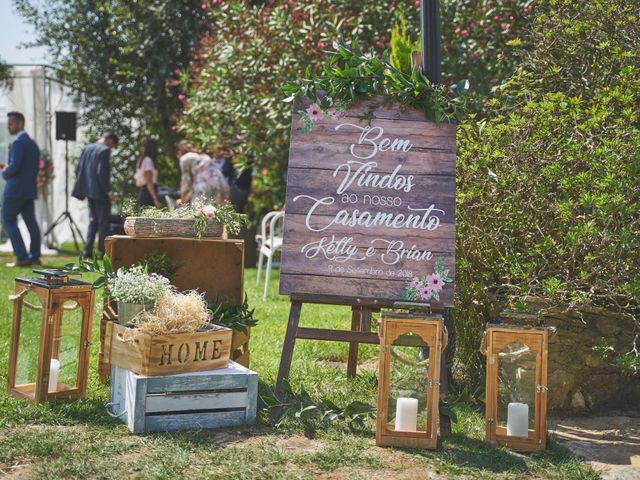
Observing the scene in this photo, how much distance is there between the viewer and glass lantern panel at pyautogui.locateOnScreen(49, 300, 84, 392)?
145 inches

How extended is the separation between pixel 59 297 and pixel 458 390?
6.57 ft

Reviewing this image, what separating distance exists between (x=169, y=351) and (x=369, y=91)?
1453mm

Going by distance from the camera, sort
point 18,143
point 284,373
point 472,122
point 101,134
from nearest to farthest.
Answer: point 284,373
point 472,122
point 18,143
point 101,134

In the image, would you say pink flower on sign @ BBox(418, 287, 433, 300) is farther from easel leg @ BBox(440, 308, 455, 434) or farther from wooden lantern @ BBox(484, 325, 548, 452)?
wooden lantern @ BBox(484, 325, 548, 452)

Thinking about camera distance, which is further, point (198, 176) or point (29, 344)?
point (198, 176)

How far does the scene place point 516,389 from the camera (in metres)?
3.35

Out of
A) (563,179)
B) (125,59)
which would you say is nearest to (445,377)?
(563,179)

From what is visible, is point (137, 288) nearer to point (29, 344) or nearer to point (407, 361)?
point (29, 344)

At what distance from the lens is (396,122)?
3746mm

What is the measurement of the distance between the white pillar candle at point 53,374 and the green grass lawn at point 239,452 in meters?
0.11

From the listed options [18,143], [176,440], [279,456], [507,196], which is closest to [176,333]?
[176,440]

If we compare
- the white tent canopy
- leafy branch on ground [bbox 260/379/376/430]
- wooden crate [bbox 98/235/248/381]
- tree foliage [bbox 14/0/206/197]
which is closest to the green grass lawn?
leafy branch on ground [bbox 260/379/376/430]

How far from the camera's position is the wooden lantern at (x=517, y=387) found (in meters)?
3.29

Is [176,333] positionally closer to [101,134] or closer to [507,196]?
[507,196]
